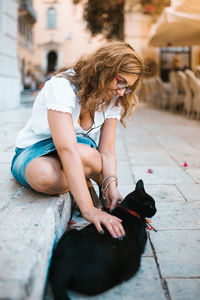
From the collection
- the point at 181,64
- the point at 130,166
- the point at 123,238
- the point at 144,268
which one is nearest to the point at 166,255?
the point at 144,268

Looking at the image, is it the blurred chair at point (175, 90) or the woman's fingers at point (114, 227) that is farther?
the blurred chair at point (175, 90)

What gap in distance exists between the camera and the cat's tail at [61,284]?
3.92ft

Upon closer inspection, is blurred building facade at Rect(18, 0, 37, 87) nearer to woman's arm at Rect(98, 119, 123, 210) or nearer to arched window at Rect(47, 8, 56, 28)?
arched window at Rect(47, 8, 56, 28)

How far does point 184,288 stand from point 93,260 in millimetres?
409

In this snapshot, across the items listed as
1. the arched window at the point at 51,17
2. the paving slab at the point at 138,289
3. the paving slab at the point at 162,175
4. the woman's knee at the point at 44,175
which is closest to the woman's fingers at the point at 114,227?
the paving slab at the point at 138,289

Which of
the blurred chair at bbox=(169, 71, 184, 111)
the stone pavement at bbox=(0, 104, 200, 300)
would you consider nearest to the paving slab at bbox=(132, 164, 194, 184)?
the stone pavement at bbox=(0, 104, 200, 300)

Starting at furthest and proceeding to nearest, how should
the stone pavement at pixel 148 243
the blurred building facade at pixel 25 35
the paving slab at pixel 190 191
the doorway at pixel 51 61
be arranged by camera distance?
the doorway at pixel 51 61 → the blurred building facade at pixel 25 35 → the paving slab at pixel 190 191 → the stone pavement at pixel 148 243

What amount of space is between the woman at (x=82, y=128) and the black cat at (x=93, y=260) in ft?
0.22

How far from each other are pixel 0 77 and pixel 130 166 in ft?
17.5

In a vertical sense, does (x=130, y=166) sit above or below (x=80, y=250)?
below

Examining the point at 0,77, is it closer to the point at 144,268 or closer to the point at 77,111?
the point at 77,111

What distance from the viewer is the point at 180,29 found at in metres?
8.40

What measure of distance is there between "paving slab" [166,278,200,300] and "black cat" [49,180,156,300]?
167 mm

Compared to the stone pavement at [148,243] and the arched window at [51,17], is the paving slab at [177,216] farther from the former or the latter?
the arched window at [51,17]
